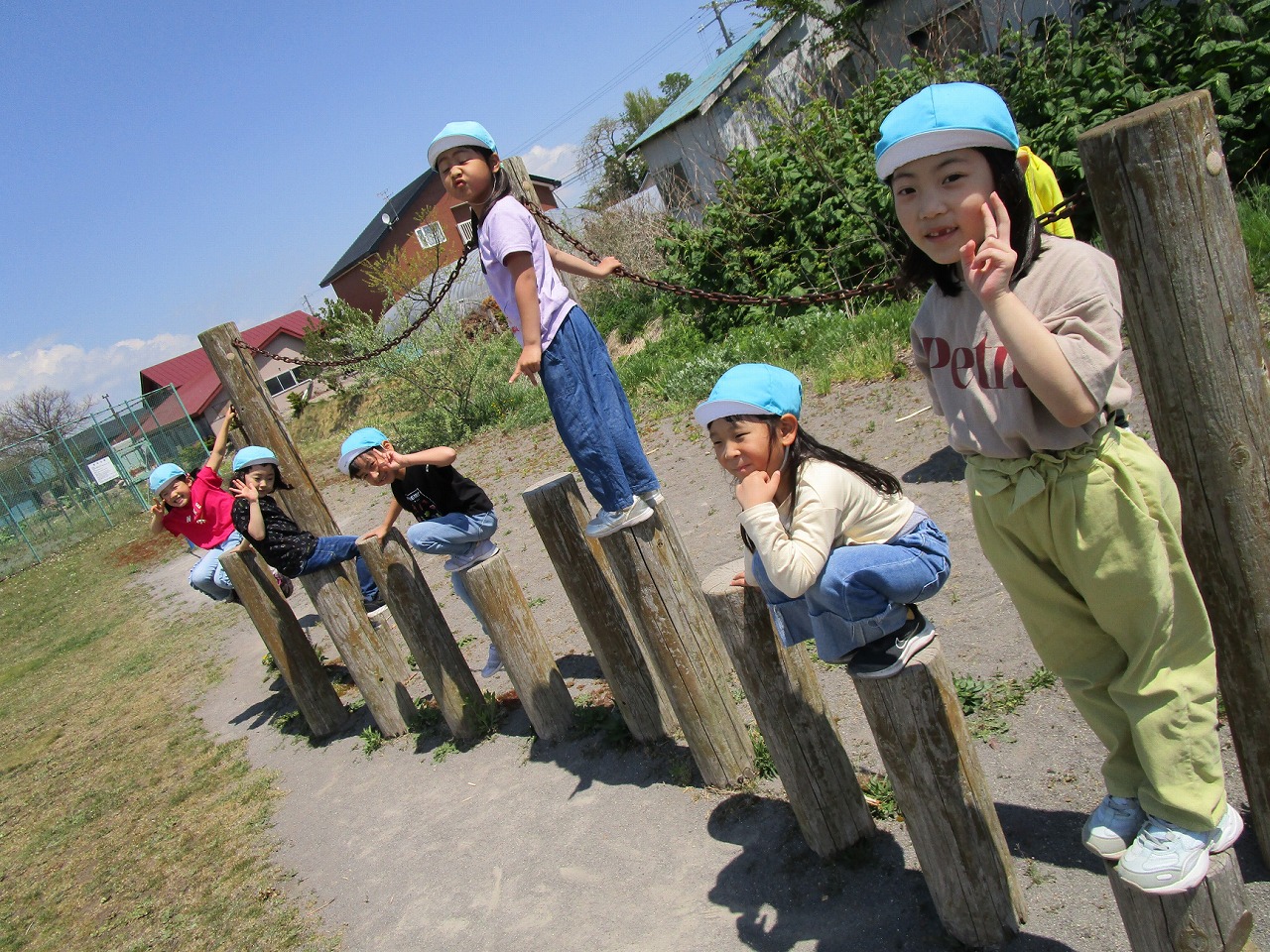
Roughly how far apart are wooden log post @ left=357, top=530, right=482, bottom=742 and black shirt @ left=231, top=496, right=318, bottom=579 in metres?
1.03

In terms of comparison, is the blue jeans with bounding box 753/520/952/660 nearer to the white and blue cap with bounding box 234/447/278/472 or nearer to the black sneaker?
the black sneaker

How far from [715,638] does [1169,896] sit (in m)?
2.03

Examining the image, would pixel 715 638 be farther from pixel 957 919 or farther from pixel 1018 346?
pixel 1018 346

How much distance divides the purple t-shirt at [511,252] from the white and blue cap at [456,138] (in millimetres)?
234

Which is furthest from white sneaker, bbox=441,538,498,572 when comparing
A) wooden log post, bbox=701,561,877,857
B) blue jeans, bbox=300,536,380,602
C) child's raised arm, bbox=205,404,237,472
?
child's raised arm, bbox=205,404,237,472

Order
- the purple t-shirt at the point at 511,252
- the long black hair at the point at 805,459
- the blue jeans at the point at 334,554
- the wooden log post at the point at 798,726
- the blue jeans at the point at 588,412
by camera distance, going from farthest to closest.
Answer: the blue jeans at the point at 334,554
the blue jeans at the point at 588,412
the purple t-shirt at the point at 511,252
the wooden log post at the point at 798,726
the long black hair at the point at 805,459

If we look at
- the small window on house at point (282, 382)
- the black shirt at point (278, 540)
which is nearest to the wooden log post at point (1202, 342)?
the black shirt at point (278, 540)

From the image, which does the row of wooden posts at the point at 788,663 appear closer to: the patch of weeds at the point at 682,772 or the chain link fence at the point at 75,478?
the patch of weeds at the point at 682,772

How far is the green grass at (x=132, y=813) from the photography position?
13.9 ft

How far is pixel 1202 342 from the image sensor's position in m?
1.95

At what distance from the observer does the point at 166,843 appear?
197 inches

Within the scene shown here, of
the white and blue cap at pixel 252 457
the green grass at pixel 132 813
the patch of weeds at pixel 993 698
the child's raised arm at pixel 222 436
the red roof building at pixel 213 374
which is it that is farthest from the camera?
the red roof building at pixel 213 374

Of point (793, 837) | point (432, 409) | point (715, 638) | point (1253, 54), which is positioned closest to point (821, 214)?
point (1253, 54)

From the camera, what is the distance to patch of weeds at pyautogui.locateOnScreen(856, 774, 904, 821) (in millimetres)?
3117
